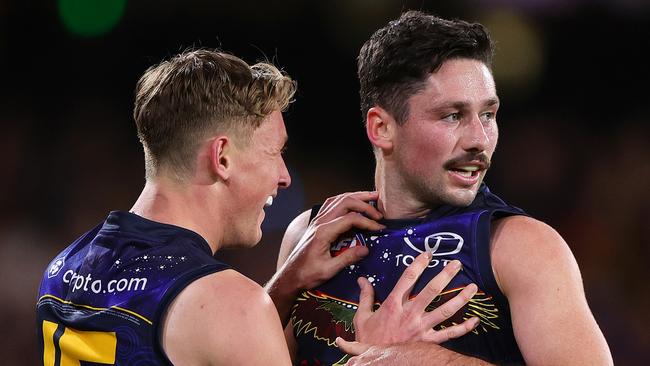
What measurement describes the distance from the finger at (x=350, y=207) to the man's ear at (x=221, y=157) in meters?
0.65

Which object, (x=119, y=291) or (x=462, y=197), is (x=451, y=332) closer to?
(x=462, y=197)

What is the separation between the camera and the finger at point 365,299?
287 cm

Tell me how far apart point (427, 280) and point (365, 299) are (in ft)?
Result: 0.74

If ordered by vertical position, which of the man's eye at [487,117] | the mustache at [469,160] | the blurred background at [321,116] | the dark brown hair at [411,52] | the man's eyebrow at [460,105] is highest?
the dark brown hair at [411,52]

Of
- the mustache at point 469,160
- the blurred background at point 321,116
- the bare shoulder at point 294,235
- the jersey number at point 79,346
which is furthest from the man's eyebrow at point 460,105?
the blurred background at point 321,116

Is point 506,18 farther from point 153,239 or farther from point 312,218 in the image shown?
point 153,239

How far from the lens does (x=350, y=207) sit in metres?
3.22

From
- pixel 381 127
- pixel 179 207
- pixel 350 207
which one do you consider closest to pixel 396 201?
pixel 350 207

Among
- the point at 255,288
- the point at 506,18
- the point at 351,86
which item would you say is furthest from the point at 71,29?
the point at 255,288

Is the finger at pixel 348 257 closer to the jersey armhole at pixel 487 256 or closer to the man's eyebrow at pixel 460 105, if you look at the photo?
the jersey armhole at pixel 487 256

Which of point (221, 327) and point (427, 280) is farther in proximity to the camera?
point (427, 280)

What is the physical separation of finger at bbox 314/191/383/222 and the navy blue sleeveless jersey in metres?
0.77

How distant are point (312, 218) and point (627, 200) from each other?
404cm

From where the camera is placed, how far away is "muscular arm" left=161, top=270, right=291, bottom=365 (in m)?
2.25
